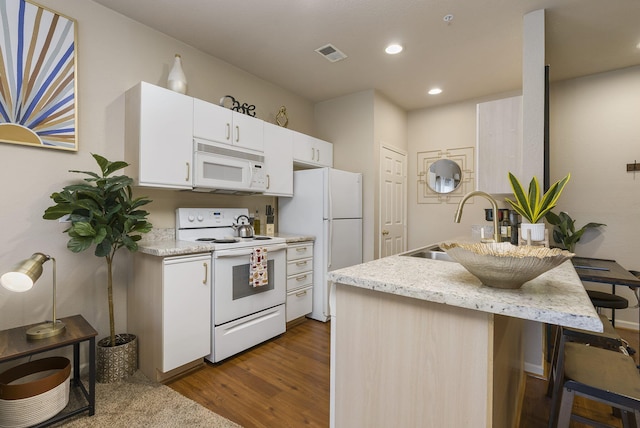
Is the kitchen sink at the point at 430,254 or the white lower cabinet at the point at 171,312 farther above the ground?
the kitchen sink at the point at 430,254

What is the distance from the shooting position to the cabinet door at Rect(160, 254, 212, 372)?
2.07m

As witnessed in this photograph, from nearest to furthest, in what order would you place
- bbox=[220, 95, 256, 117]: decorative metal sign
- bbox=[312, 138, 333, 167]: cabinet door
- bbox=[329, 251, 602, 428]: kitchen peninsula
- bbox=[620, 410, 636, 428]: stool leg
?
1. bbox=[329, 251, 602, 428]: kitchen peninsula
2. bbox=[620, 410, 636, 428]: stool leg
3. bbox=[220, 95, 256, 117]: decorative metal sign
4. bbox=[312, 138, 333, 167]: cabinet door

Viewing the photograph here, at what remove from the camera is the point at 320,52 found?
297 cm

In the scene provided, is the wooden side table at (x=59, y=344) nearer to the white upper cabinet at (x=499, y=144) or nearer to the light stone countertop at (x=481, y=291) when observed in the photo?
the light stone countertop at (x=481, y=291)

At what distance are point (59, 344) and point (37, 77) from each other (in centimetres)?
171

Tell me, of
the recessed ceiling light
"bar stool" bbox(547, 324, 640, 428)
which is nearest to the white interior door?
the recessed ceiling light

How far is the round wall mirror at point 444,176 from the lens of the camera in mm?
4355

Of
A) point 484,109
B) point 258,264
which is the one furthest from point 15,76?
point 484,109

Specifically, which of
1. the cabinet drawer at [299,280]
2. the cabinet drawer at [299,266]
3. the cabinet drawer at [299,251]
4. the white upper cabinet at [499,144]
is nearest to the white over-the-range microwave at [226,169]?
the cabinet drawer at [299,251]

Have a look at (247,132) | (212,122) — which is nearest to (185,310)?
(212,122)

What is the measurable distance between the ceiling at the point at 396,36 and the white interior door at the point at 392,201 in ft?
3.37

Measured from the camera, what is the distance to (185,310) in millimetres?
2170

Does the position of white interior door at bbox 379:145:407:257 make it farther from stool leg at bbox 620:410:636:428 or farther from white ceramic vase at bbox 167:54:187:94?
stool leg at bbox 620:410:636:428

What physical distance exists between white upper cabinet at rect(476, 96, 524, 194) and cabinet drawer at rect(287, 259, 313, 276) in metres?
1.83
